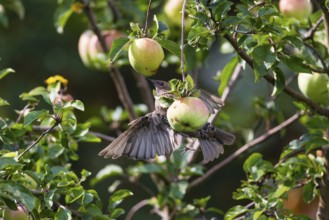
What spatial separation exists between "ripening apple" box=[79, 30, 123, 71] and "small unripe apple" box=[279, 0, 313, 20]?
619 mm

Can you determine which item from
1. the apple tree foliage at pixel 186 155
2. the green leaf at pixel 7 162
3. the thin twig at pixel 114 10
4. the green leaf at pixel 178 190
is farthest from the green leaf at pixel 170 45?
the thin twig at pixel 114 10

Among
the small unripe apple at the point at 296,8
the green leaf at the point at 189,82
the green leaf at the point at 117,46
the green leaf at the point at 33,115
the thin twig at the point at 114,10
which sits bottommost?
the thin twig at the point at 114,10

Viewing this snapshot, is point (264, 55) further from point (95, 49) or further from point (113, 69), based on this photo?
point (95, 49)

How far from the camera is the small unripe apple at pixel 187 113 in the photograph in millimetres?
1460

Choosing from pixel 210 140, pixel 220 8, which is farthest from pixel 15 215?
pixel 220 8

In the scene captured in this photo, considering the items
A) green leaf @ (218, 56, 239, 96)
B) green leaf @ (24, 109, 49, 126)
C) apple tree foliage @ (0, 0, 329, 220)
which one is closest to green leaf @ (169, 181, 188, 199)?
apple tree foliage @ (0, 0, 329, 220)

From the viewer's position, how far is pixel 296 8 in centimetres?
211

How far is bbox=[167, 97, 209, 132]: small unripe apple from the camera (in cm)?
146

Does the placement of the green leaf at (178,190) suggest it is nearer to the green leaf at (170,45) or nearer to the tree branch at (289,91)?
the tree branch at (289,91)

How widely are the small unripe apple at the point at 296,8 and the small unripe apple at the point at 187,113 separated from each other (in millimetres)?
721

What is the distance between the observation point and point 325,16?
180cm

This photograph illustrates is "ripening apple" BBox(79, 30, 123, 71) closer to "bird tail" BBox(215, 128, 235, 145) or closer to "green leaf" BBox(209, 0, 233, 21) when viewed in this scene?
"bird tail" BBox(215, 128, 235, 145)

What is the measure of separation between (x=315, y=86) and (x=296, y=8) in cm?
21

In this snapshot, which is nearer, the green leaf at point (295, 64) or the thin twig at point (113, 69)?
the green leaf at point (295, 64)
